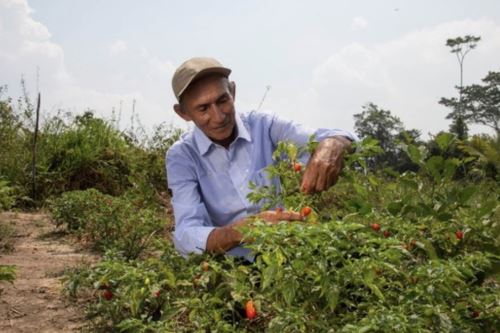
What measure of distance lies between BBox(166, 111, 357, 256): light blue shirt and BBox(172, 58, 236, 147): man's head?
118 mm

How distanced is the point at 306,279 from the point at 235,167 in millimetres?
1223

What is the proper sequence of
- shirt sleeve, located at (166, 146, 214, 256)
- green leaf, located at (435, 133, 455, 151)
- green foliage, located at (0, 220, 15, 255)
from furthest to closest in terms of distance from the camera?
1. green foliage, located at (0, 220, 15, 255)
2. shirt sleeve, located at (166, 146, 214, 256)
3. green leaf, located at (435, 133, 455, 151)

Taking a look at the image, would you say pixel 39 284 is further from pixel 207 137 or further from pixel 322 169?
pixel 322 169

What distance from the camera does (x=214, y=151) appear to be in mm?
2963

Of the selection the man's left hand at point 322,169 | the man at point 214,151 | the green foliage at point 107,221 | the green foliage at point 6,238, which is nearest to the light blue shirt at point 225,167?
the man at point 214,151

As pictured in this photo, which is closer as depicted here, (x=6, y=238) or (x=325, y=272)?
(x=325, y=272)

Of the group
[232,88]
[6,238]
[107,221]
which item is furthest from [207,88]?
[6,238]

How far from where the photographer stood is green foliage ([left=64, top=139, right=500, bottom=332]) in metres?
1.56

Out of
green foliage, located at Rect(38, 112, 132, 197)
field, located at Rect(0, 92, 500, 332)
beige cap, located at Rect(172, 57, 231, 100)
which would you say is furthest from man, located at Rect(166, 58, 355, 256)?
green foliage, located at Rect(38, 112, 132, 197)

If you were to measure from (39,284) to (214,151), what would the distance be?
152cm

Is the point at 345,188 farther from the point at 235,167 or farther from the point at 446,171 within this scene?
the point at 446,171

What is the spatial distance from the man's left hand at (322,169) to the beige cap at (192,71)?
75 cm

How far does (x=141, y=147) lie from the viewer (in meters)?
8.46

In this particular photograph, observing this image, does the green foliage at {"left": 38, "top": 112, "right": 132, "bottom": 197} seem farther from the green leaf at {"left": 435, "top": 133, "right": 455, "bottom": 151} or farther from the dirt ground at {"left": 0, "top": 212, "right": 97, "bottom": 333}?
the green leaf at {"left": 435, "top": 133, "right": 455, "bottom": 151}
